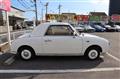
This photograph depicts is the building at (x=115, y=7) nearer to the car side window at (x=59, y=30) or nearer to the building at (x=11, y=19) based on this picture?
the building at (x=11, y=19)

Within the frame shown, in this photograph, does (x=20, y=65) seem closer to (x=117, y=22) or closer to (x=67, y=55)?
(x=67, y=55)

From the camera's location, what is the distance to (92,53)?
1016 centimetres

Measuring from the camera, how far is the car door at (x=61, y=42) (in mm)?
9922

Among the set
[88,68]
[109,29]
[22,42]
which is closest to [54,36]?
[22,42]

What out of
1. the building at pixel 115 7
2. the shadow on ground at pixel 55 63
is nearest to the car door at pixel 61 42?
the shadow on ground at pixel 55 63

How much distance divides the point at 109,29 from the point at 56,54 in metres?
38.8

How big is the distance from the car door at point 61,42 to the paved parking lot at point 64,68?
1.45 ft

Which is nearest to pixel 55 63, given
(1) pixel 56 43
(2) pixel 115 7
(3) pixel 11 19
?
(1) pixel 56 43

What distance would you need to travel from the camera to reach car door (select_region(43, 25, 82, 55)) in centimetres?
992

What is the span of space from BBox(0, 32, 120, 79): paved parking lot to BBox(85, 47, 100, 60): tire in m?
0.22

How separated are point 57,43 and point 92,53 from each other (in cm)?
162

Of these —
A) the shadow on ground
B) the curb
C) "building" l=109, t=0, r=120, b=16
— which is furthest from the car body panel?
"building" l=109, t=0, r=120, b=16

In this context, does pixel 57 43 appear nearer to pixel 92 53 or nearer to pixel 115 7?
pixel 92 53

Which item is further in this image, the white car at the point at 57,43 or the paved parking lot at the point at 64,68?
the white car at the point at 57,43
